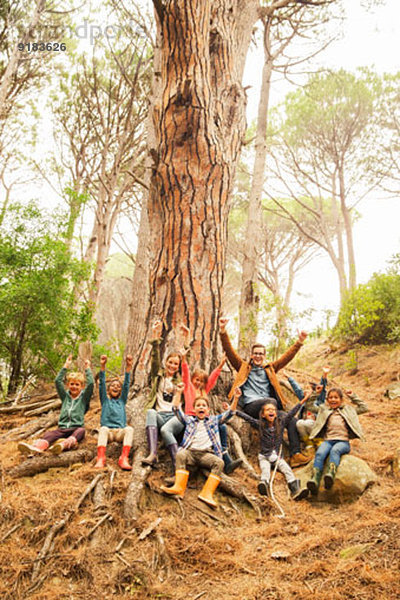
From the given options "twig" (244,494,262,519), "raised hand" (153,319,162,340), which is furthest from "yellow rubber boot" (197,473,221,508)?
"raised hand" (153,319,162,340)

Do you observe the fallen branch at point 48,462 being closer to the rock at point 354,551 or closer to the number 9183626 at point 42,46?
the rock at point 354,551

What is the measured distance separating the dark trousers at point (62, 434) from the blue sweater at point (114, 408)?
0.27 meters

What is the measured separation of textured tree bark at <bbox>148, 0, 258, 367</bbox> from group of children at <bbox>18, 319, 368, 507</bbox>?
0.27 metres

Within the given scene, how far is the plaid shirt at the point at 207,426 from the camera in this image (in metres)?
3.62

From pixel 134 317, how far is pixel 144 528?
14.4ft

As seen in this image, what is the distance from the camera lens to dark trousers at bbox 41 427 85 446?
385 centimetres

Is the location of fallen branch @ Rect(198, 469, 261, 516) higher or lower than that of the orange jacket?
lower

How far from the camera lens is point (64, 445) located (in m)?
3.61

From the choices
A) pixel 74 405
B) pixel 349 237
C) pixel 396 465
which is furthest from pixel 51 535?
pixel 349 237

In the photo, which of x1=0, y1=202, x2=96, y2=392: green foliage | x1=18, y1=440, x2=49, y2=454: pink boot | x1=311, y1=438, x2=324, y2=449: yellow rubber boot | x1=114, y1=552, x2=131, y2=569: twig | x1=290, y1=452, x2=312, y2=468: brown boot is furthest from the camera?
x1=0, y1=202, x2=96, y2=392: green foliage

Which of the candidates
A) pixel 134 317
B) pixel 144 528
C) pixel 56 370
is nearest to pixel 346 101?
pixel 134 317

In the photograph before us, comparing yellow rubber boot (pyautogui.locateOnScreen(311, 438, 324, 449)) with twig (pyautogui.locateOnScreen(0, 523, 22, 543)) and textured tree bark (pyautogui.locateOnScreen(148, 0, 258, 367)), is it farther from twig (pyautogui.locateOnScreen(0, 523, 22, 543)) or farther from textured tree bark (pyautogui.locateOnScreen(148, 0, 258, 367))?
twig (pyautogui.locateOnScreen(0, 523, 22, 543))

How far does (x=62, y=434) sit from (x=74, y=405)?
31cm

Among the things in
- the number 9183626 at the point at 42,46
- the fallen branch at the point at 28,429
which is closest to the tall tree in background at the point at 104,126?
the number 9183626 at the point at 42,46
